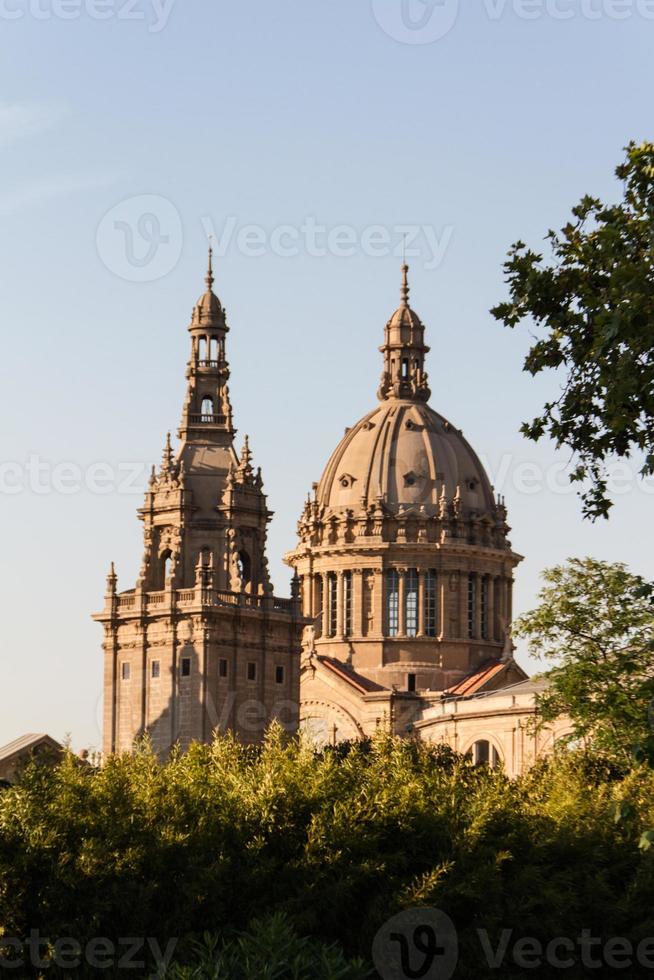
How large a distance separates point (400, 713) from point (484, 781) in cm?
9176

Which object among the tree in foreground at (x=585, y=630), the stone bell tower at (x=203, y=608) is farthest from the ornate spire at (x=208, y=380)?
the tree in foreground at (x=585, y=630)

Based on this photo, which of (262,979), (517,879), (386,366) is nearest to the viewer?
(262,979)

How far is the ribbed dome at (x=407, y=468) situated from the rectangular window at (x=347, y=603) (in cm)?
537

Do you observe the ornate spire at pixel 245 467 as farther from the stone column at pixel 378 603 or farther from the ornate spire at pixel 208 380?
the stone column at pixel 378 603

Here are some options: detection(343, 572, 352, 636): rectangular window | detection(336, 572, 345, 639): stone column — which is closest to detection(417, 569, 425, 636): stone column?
detection(343, 572, 352, 636): rectangular window

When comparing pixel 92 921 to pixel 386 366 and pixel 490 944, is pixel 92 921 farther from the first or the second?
pixel 386 366

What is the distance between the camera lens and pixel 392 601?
168750 mm

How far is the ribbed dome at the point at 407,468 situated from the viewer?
6713 inches

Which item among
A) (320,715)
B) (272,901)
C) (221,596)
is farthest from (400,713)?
(272,901)

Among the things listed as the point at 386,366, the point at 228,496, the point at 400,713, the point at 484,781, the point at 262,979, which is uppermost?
the point at 386,366

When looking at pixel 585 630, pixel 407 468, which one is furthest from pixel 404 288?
pixel 585 630

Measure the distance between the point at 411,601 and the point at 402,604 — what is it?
0.69 meters

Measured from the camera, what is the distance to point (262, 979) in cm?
4291

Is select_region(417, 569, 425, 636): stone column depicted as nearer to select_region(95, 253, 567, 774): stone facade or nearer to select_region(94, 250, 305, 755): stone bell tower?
select_region(95, 253, 567, 774): stone facade
